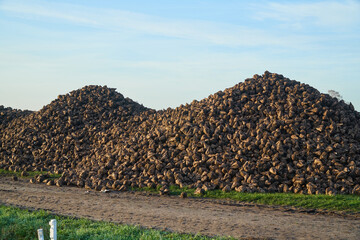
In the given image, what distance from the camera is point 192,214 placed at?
32.1 feet

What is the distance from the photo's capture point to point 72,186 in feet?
46.4

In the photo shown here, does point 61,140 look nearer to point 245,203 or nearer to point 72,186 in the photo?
point 72,186

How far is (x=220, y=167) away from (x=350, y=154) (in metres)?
4.26

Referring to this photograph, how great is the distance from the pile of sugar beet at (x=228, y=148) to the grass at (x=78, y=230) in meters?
4.13

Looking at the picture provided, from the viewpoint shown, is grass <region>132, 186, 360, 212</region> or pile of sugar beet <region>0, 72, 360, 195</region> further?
pile of sugar beet <region>0, 72, 360, 195</region>

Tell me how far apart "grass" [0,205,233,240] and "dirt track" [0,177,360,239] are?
621 mm

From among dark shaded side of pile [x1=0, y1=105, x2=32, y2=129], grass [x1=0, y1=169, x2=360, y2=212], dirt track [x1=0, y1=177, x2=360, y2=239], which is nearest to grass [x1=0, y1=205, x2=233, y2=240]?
dirt track [x1=0, y1=177, x2=360, y2=239]

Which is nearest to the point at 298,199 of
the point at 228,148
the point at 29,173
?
the point at 228,148

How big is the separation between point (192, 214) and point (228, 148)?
14.0 ft

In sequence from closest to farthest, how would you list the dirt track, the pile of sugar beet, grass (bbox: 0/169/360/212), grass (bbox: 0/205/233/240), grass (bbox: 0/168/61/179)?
grass (bbox: 0/205/233/240), the dirt track, grass (bbox: 0/169/360/212), the pile of sugar beet, grass (bbox: 0/168/61/179)

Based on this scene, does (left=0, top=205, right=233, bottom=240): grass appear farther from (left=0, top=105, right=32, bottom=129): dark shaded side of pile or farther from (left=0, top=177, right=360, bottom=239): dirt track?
(left=0, top=105, right=32, bottom=129): dark shaded side of pile

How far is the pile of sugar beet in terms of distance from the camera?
1240 centimetres

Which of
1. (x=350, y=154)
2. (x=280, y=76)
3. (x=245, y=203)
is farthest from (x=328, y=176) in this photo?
(x=280, y=76)

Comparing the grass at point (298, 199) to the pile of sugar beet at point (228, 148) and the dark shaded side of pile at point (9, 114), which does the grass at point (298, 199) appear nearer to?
the pile of sugar beet at point (228, 148)
